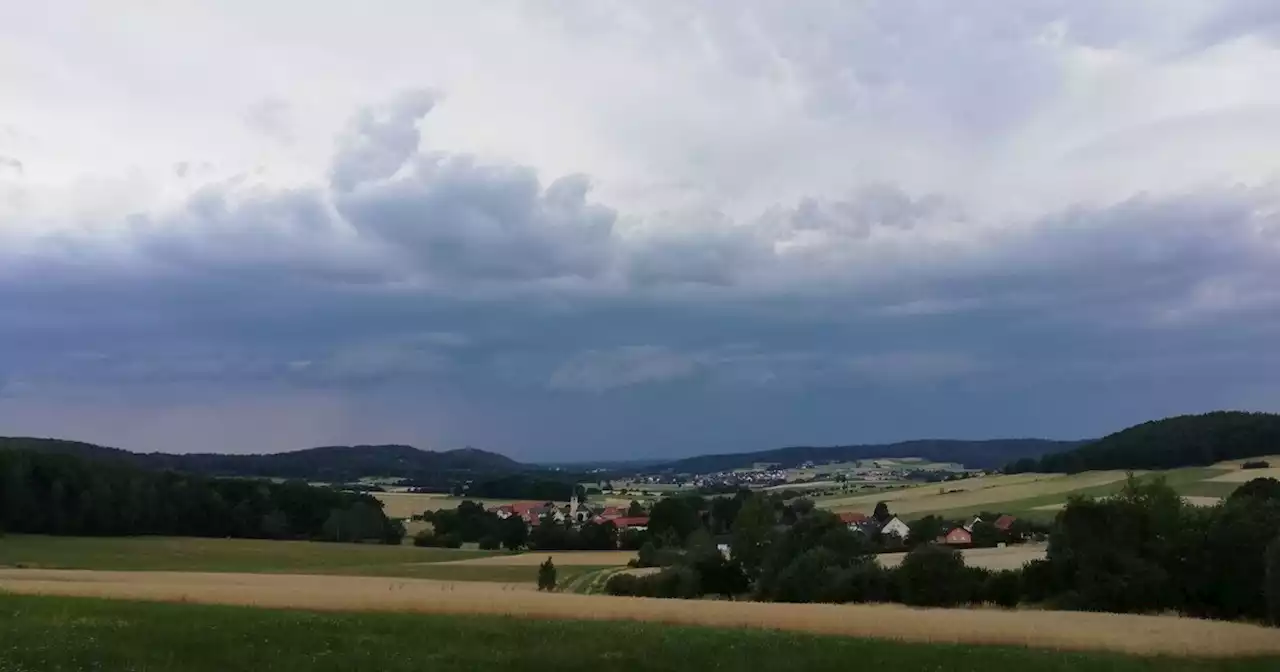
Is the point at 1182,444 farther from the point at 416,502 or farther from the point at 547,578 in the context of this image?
the point at 416,502

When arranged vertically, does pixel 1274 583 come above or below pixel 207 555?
above

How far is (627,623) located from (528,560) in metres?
53.3

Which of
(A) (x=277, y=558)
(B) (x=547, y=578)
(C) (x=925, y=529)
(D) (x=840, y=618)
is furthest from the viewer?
(C) (x=925, y=529)

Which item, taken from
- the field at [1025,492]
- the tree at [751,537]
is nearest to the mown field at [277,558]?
the tree at [751,537]

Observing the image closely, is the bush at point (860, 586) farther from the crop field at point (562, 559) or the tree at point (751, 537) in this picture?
the crop field at point (562, 559)

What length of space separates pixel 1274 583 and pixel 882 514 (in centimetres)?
6251

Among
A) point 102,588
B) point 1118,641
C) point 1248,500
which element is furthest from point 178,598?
point 1248,500

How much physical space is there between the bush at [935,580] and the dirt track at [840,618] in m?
7.72

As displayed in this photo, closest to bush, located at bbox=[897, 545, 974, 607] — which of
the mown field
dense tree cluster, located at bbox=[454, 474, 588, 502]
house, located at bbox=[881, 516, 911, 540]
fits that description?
the mown field

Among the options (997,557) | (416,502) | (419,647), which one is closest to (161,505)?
(416,502)

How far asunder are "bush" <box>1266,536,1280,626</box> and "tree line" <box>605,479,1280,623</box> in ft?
1.60

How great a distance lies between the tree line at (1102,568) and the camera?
45969 mm

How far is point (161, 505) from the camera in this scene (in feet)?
326

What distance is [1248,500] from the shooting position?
50.9 metres
